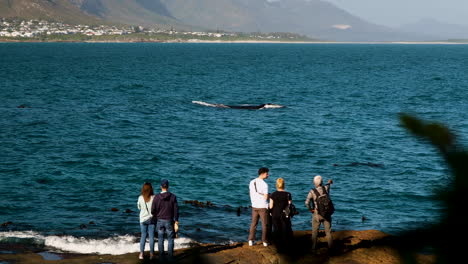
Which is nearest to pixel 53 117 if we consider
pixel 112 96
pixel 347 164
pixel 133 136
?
pixel 133 136

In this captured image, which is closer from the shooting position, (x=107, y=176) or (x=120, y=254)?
(x=120, y=254)

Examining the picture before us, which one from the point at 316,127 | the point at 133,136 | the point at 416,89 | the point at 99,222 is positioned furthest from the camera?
the point at 416,89

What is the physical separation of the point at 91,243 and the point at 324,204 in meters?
7.82

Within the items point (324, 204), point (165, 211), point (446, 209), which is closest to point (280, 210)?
point (324, 204)

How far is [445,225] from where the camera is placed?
4.24 feet

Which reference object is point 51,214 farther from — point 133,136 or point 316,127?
point 316,127

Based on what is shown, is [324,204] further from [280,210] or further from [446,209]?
[446,209]

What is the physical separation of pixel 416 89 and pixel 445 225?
9374 centimetres

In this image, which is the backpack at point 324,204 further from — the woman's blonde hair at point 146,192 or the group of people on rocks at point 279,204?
the woman's blonde hair at point 146,192

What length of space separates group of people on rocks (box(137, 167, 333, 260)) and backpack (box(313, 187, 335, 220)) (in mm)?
37

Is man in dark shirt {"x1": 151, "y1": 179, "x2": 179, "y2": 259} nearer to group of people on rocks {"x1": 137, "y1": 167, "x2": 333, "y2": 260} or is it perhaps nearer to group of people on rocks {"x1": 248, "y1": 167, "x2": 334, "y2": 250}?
group of people on rocks {"x1": 137, "y1": 167, "x2": 333, "y2": 260}

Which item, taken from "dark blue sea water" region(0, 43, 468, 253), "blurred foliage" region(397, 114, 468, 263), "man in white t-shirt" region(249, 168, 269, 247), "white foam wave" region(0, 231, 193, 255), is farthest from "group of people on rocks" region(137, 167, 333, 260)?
"blurred foliage" region(397, 114, 468, 263)

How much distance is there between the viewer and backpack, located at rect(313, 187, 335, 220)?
1549 centimetres

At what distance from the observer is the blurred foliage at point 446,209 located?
124 cm
